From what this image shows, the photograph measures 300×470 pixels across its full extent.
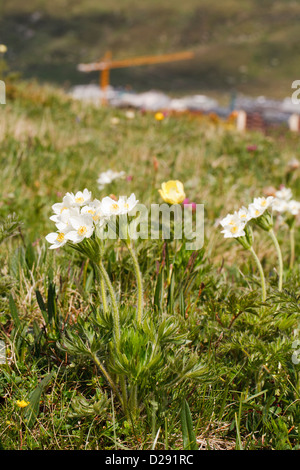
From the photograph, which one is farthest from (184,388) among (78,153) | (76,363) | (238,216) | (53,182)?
(78,153)

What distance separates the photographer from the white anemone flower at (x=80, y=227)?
45.6 inches

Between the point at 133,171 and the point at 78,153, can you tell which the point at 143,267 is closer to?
the point at 133,171

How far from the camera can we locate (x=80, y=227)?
1.18 m

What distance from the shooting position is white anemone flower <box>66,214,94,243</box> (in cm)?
116

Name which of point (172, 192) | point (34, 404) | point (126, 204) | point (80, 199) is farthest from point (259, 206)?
point (34, 404)

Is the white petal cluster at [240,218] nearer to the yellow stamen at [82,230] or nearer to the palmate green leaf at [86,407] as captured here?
the yellow stamen at [82,230]

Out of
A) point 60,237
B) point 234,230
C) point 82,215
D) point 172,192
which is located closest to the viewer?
point 82,215

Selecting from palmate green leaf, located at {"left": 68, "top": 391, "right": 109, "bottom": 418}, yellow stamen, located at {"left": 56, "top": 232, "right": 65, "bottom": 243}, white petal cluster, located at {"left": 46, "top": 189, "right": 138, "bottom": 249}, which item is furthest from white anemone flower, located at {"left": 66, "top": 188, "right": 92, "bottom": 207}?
palmate green leaf, located at {"left": 68, "top": 391, "right": 109, "bottom": 418}

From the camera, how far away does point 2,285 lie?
1538 millimetres

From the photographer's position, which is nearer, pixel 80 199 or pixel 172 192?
pixel 80 199

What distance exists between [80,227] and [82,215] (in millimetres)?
36

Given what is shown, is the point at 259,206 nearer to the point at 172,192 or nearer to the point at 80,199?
the point at 172,192

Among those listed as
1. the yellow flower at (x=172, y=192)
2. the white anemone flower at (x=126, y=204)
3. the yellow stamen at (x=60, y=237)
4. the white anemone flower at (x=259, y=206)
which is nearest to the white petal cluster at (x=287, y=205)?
the white anemone flower at (x=259, y=206)
